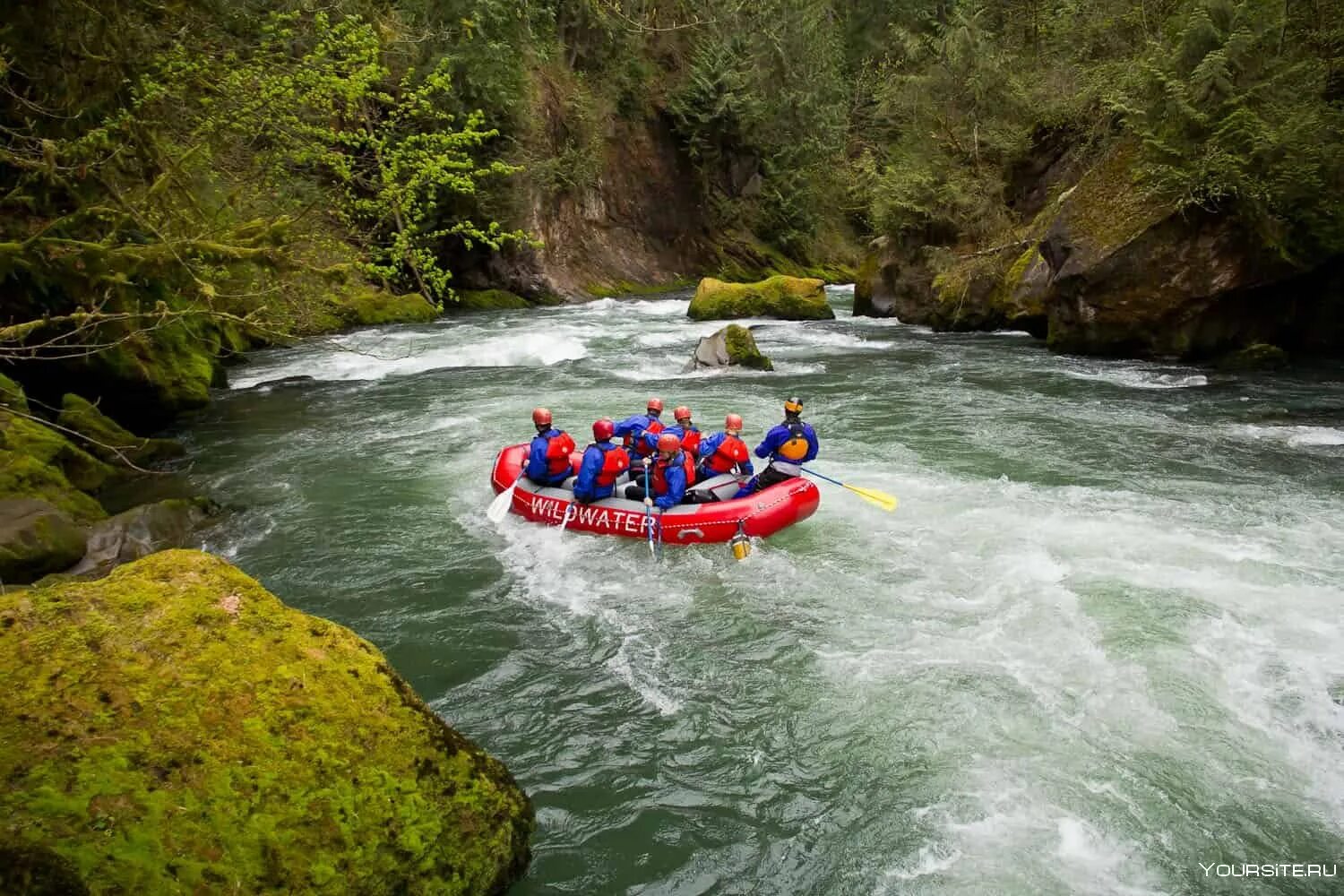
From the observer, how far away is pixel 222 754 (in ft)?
9.28

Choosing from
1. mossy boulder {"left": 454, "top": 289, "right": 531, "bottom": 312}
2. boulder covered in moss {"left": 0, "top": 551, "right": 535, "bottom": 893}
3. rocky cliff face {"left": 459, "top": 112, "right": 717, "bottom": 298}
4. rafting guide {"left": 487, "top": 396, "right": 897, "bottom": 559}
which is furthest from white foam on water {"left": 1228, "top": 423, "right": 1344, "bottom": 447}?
rocky cliff face {"left": 459, "top": 112, "right": 717, "bottom": 298}

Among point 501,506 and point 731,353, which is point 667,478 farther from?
point 731,353

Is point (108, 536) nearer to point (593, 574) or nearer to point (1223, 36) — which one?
point (593, 574)

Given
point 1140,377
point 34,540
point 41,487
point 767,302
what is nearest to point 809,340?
point 767,302

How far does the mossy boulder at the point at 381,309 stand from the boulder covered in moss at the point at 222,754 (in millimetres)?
19199

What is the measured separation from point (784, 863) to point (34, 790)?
10.1 ft

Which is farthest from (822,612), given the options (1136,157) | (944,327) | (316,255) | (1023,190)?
(1023,190)

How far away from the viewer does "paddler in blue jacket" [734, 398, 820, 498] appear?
8.59 metres

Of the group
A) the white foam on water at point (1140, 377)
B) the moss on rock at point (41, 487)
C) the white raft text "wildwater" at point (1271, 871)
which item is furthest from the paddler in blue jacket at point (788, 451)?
the white foam on water at point (1140, 377)

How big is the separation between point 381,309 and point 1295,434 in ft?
66.9

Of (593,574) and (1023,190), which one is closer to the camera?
(593,574)

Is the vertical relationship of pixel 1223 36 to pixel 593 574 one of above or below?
above

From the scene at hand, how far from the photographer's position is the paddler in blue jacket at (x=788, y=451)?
8586 mm

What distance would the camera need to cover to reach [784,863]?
13.2ft
